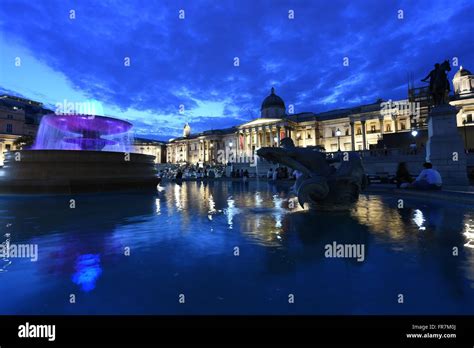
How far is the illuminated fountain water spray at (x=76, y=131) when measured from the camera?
1466cm

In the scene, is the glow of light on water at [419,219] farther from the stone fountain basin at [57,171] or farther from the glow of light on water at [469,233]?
the stone fountain basin at [57,171]

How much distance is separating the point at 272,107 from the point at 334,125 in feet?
53.0

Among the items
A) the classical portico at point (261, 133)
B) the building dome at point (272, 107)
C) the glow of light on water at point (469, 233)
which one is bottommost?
the glow of light on water at point (469, 233)

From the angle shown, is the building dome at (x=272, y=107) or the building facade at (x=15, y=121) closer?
the building facade at (x=15, y=121)

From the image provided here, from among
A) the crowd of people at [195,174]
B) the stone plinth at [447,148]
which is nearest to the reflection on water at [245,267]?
the stone plinth at [447,148]

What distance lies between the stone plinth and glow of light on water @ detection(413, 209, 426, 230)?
838 cm

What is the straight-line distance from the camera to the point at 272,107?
66000 millimetres

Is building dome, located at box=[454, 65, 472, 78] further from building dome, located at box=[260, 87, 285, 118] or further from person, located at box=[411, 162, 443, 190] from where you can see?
person, located at box=[411, 162, 443, 190]

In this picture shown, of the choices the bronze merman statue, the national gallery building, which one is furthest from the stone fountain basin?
the national gallery building

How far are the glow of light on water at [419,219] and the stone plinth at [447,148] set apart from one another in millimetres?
8380

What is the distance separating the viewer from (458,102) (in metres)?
39.2

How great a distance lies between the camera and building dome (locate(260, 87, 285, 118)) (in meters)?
65.8

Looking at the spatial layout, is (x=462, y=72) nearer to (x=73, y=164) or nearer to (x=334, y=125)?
(x=334, y=125)
